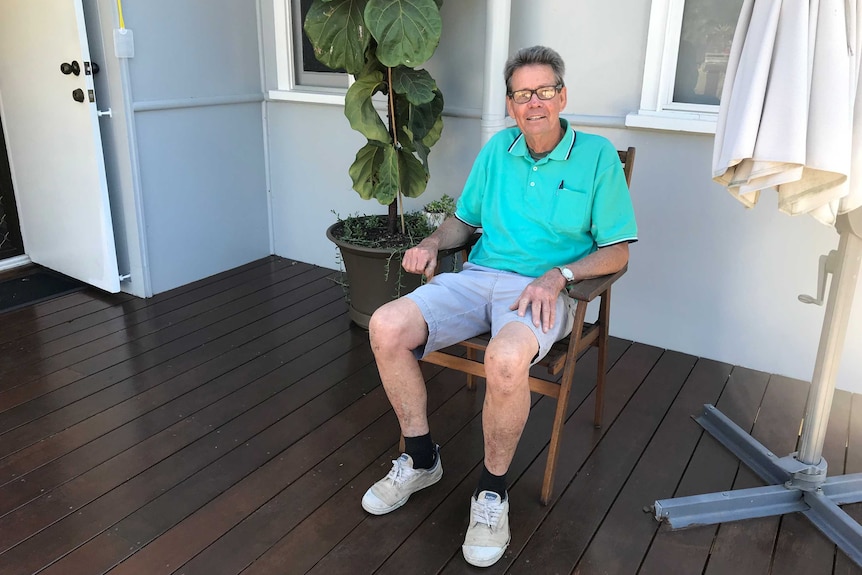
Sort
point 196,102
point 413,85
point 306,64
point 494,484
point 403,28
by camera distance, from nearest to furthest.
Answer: point 494,484 → point 403,28 → point 413,85 → point 196,102 → point 306,64

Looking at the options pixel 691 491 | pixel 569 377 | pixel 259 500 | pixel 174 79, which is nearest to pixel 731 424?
pixel 691 491

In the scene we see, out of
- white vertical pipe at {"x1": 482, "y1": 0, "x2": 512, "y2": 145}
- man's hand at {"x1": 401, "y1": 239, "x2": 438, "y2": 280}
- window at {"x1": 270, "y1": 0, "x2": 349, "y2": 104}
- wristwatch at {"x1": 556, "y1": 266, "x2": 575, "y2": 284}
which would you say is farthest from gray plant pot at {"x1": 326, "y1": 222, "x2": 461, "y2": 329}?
wristwatch at {"x1": 556, "y1": 266, "x2": 575, "y2": 284}

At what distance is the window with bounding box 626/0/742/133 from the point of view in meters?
2.57

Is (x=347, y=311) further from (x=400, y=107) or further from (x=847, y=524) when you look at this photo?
(x=847, y=524)

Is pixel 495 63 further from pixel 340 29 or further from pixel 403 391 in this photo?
pixel 403 391

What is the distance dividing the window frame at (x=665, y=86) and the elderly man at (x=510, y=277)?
2.48ft

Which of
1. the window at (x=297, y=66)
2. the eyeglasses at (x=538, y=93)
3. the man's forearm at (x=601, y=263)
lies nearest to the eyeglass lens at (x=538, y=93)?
the eyeglasses at (x=538, y=93)

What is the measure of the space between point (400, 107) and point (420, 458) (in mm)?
1606

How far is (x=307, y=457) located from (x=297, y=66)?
237 centimetres

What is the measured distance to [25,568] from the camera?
170 cm

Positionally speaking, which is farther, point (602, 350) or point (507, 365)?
point (602, 350)

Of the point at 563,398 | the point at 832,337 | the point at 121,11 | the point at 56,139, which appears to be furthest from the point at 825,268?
the point at 56,139

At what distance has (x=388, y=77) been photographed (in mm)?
2834

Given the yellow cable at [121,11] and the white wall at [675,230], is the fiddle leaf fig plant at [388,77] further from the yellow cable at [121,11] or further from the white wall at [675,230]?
the yellow cable at [121,11]
